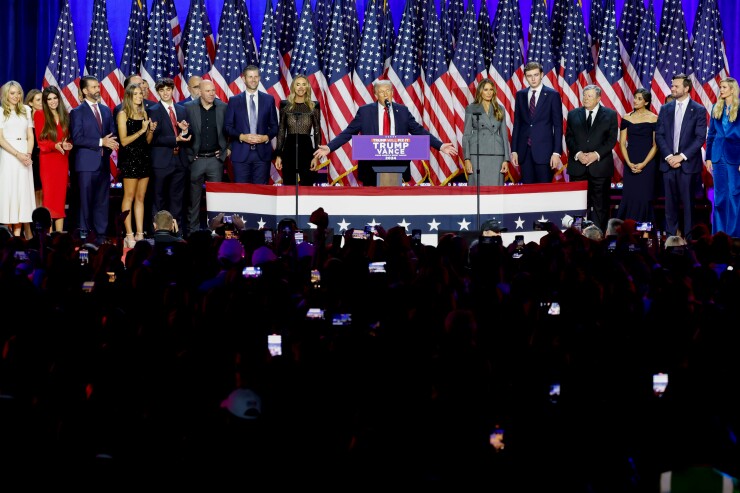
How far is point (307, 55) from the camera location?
12.6m

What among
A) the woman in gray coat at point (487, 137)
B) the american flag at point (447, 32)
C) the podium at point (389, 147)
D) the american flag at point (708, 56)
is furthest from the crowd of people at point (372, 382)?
the american flag at point (708, 56)

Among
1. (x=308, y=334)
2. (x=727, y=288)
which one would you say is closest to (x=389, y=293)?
(x=308, y=334)

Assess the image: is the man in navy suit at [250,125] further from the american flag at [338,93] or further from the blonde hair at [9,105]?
the american flag at [338,93]

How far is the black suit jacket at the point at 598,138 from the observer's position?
34.5 feet

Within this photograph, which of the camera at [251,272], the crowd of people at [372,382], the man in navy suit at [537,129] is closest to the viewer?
the crowd of people at [372,382]

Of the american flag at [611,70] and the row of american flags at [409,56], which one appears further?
the american flag at [611,70]

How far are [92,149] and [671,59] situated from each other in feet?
22.0

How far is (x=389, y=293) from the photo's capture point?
3109 millimetres

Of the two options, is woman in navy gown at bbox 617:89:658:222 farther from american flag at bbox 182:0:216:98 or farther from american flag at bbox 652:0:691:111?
american flag at bbox 182:0:216:98

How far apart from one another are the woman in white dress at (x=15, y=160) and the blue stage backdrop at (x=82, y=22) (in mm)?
3659

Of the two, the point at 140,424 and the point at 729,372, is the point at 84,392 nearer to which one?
the point at 140,424

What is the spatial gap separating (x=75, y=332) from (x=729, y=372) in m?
1.59

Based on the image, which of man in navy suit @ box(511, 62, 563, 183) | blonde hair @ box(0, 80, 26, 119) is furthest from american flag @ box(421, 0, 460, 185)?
blonde hair @ box(0, 80, 26, 119)

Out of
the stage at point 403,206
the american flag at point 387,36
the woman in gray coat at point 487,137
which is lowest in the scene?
the stage at point 403,206
